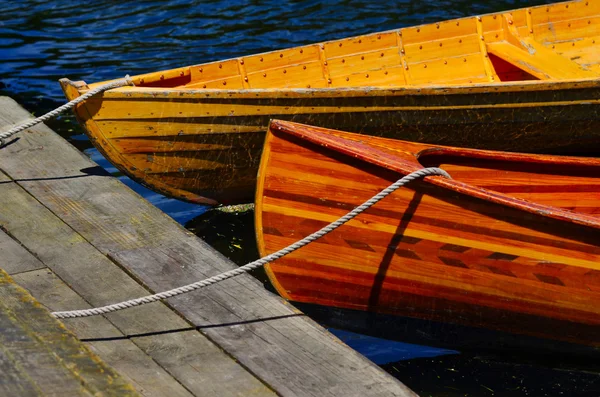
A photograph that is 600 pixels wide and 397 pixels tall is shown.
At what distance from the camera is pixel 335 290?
5.54 meters

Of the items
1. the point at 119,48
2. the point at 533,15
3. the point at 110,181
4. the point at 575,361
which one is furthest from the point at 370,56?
the point at 119,48

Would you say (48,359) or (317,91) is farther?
(317,91)

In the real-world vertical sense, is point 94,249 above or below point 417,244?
above

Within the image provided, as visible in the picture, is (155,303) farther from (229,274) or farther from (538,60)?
(538,60)

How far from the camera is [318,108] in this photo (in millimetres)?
6281

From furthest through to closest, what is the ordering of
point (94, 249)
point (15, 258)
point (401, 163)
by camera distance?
point (401, 163) < point (94, 249) < point (15, 258)

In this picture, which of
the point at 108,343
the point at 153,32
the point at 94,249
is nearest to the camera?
the point at 108,343

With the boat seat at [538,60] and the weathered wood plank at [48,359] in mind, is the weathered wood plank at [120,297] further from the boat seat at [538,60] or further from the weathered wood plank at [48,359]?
the boat seat at [538,60]

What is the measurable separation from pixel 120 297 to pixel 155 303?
19 cm

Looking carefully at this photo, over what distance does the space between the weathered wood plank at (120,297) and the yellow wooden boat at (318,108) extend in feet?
3.26

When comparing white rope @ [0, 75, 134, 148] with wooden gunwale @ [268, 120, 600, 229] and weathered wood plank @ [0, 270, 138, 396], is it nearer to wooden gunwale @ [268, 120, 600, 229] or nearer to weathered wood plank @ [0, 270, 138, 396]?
wooden gunwale @ [268, 120, 600, 229]

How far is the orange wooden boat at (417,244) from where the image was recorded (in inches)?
200

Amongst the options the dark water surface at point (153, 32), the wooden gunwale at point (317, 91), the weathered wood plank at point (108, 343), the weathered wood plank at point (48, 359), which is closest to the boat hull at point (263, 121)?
the wooden gunwale at point (317, 91)

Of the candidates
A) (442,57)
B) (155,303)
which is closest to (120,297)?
(155,303)
